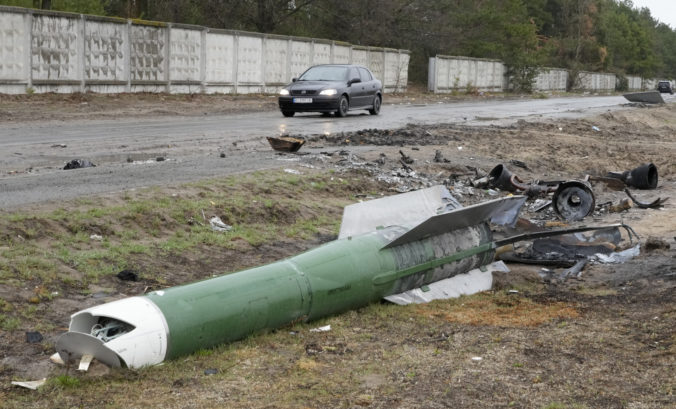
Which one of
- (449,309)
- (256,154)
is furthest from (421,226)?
(256,154)

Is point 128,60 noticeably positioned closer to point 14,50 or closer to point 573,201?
point 14,50

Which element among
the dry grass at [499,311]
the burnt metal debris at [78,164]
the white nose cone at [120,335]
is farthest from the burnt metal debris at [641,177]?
the white nose cone at [120,335]

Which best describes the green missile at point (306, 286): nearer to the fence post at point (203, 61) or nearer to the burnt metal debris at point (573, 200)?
the burnt metal debris at point (573, 200)

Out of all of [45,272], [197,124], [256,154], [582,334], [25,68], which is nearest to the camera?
[582,334]

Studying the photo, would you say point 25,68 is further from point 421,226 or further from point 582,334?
point 582,334

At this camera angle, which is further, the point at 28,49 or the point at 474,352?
the point at 28,49

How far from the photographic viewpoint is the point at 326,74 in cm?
2538

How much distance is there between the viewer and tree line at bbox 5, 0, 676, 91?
43.1 metres

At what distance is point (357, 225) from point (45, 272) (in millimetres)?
2774

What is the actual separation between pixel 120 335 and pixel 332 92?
1887 centimetres

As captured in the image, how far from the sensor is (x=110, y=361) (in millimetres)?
5320

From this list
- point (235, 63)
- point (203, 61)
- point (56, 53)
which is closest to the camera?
point (56, 53)

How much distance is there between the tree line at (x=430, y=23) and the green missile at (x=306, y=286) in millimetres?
27377

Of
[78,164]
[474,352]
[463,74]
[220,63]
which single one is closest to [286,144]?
[78,164]
